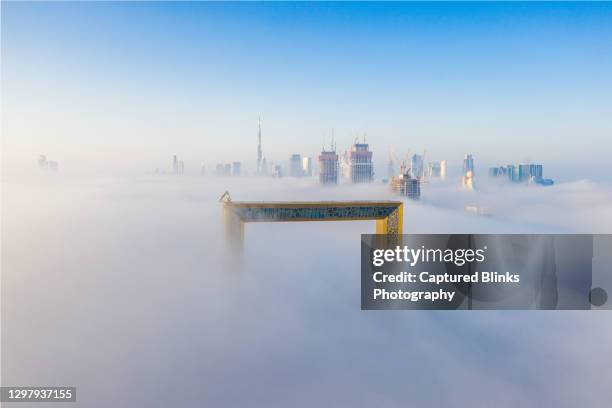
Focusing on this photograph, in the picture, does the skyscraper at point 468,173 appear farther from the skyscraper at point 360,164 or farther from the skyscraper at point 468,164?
the skyscraper at point 360,164

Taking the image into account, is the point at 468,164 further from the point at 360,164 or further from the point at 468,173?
the point at 360,164

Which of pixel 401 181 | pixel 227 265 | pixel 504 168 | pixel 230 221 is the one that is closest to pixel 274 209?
pixel 230 221

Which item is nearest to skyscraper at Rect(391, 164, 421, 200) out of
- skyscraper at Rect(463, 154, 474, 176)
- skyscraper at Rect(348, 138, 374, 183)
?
skyscraper at Rect(348, 138, 374, 183)

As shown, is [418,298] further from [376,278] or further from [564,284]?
[564,284]

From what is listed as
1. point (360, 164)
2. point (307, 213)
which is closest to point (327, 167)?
point (360, 164)

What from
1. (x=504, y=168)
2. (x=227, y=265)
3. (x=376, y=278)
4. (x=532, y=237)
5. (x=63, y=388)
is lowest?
(x=63, y=388)
